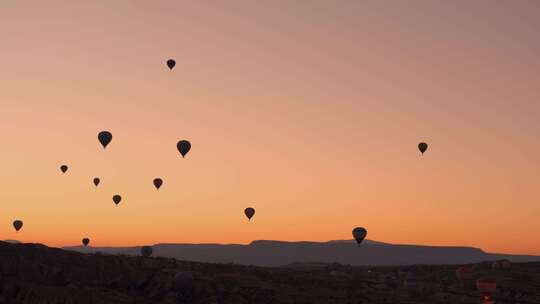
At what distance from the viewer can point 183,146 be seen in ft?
276

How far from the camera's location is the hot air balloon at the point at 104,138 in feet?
278

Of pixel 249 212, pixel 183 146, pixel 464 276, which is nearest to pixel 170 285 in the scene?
pixel 183 146

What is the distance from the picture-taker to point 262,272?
8619 centimetres

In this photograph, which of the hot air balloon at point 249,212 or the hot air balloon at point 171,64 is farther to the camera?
the hot air balloon at point 249,212

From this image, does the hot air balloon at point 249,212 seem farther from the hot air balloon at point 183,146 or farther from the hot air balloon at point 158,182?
the hot air balloon at point 183,146

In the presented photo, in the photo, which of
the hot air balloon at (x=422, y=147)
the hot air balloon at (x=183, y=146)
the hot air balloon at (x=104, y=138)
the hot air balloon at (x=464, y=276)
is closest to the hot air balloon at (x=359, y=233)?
the hot air balloon at (x=422, y=147)

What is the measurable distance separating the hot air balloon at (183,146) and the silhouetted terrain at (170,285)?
467 inches

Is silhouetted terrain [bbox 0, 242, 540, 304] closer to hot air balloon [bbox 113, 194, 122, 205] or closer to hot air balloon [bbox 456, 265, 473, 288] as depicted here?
hot air balloon [bbox 456, 265, 473, 288]

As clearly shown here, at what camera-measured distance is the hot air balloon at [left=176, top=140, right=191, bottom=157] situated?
83.6m

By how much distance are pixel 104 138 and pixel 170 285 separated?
23.4 meters

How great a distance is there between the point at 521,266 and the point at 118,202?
5748cm

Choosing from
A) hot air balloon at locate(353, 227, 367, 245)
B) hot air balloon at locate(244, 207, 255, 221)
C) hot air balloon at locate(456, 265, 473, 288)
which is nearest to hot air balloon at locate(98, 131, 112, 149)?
hot air balloon at locate(244, 207, 255, 221)

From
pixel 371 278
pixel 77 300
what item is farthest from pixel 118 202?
pixel 77 300

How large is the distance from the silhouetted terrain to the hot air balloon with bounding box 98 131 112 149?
537 inches
